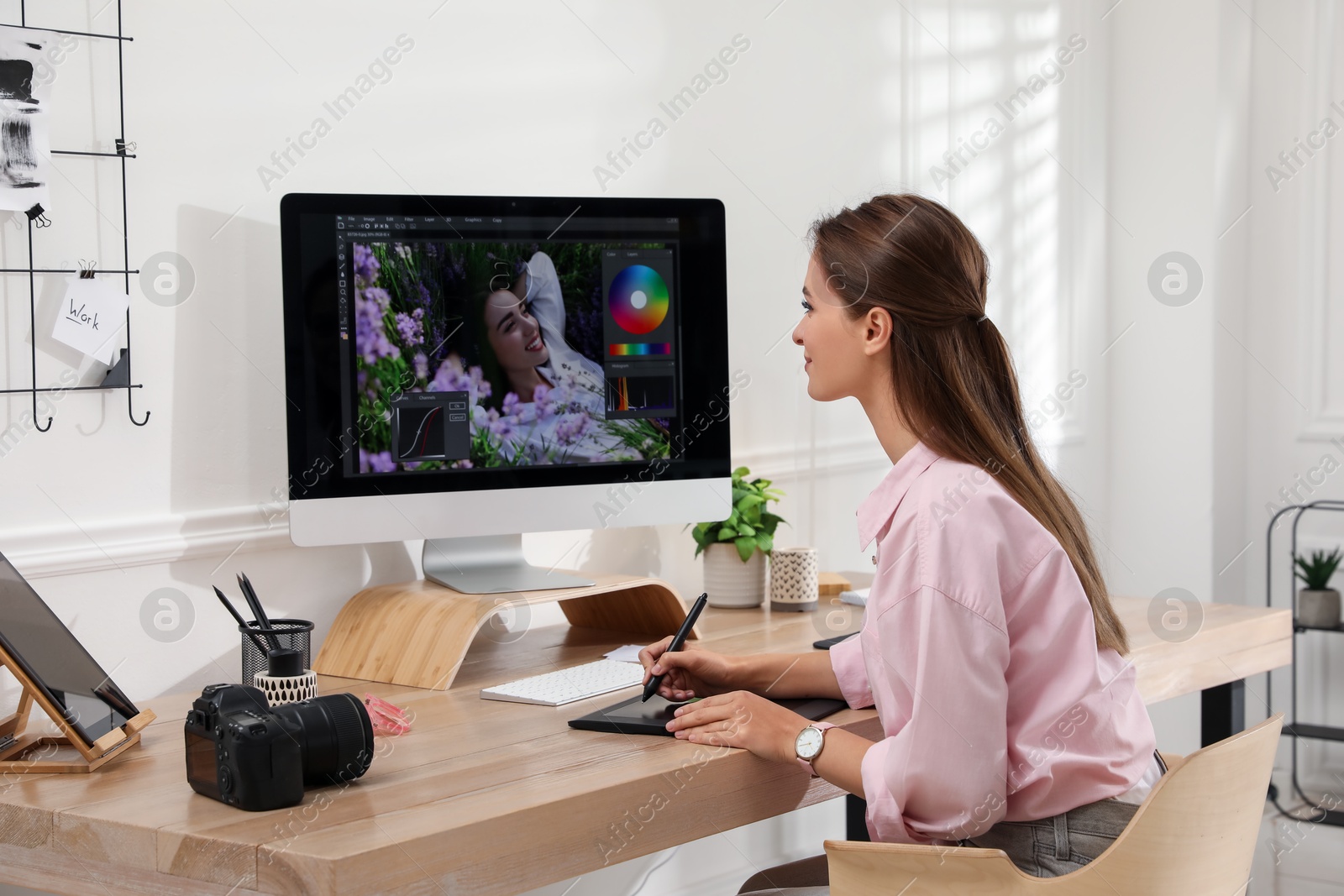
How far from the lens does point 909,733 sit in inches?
46.9

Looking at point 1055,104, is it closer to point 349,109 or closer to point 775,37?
point 775,37

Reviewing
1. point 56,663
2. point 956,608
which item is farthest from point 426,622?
point 956,608

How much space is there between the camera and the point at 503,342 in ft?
5.97

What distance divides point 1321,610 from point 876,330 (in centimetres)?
236

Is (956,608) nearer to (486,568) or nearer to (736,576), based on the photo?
(486,568)

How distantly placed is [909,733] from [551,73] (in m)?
1.46

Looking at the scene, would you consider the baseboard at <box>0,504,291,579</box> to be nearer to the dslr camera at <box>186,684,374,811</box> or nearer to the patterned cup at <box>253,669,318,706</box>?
the patterned cup at <box>253,669,318,706</box>

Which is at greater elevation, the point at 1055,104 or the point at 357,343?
the point at 1055,104

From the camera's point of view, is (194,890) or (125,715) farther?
(125,715)

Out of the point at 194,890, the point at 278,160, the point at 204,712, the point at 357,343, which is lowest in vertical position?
the point at 194,890

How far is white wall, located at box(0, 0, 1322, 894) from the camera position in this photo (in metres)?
1.70

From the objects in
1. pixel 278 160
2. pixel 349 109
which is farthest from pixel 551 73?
pixel 278 160

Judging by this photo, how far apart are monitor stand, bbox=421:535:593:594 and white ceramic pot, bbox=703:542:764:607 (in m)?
0.38

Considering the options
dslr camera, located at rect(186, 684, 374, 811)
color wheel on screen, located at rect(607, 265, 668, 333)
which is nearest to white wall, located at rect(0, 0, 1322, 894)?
color wheel on screen, located at rect(607, 265, 668, 333)
